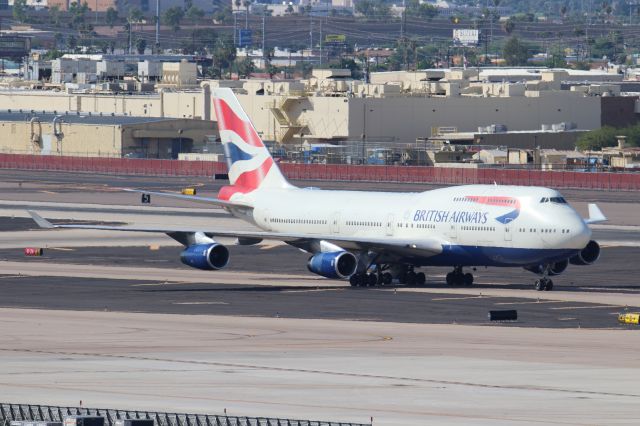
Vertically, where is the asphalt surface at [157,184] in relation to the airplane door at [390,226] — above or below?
below

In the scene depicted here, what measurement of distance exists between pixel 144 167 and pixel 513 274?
10453 cm

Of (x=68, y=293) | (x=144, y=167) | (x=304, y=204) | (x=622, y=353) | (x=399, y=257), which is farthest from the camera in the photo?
(x=144, y=167)

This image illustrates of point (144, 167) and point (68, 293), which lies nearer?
point (68, 293)

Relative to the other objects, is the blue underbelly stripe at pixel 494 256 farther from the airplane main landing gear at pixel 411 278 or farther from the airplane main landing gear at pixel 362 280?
the airplane main landing gear at pixel 362 280

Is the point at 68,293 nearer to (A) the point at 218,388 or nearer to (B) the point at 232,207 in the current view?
(B) the point at 232,207

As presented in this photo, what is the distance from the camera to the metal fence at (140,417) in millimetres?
37594

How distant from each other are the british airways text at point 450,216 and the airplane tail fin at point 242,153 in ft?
36.7

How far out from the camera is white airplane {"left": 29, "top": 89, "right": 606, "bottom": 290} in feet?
253

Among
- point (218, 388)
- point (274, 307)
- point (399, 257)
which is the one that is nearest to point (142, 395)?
point (218, 388)

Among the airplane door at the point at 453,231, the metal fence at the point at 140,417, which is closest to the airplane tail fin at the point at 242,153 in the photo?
the airplane door at the point at 453,231

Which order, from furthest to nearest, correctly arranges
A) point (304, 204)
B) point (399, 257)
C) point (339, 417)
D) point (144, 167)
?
1. point (144, 167)
2. point (304, 204)
3. point (399, 257)
4. point (339, 417)

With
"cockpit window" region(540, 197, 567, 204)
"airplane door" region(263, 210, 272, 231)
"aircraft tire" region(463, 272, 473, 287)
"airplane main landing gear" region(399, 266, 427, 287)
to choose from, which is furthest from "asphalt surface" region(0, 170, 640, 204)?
"cockpit window" region(540, 197, 567, 204)

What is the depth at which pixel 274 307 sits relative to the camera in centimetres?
7094

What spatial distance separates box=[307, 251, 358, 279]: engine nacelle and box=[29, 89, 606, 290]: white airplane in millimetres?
46
